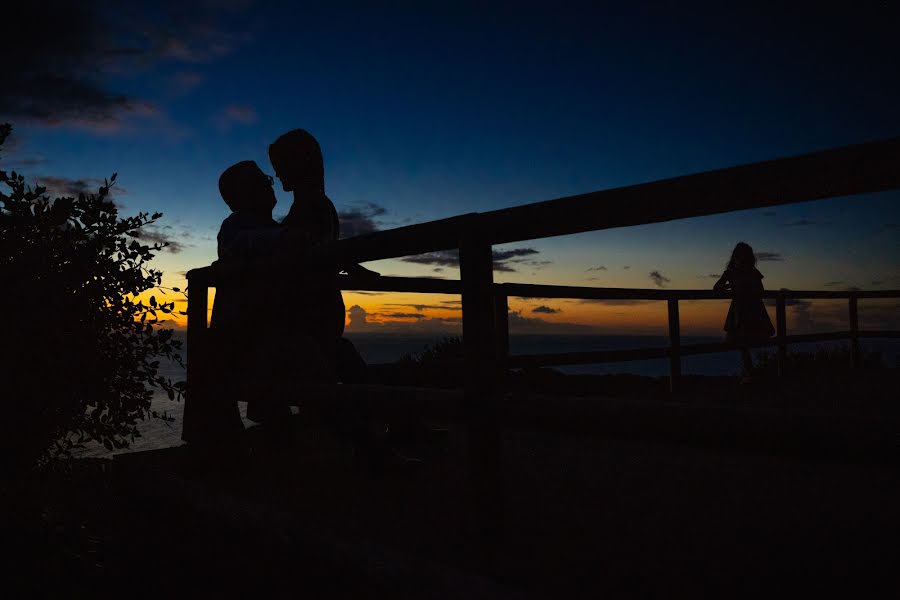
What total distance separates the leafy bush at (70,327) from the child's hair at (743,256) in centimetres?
745

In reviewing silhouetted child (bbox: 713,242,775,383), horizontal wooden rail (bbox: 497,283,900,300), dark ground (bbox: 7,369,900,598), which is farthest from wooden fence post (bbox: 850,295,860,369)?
dark ground (bbox: 7,369,900,598)

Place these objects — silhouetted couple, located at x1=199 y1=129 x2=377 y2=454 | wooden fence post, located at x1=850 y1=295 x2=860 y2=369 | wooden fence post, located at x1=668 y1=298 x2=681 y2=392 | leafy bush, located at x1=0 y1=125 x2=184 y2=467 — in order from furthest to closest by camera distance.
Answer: wooden fence post, located at x1=850 y1=295 x2=860 y2=369 < wooden fence post, located at x1=668 y1=298 x2=681 y2=392 < silhouetted couple, located at x1=199 y1=129 x2=377 y2=454 < leafy bush, located at x1=0 y1=125 x2=184 y2=467

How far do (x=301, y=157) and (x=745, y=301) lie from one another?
22.9ft

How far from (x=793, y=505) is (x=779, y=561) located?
70 centimetres

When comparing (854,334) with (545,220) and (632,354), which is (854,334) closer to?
(632,354)

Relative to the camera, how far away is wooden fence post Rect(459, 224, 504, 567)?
188 cm

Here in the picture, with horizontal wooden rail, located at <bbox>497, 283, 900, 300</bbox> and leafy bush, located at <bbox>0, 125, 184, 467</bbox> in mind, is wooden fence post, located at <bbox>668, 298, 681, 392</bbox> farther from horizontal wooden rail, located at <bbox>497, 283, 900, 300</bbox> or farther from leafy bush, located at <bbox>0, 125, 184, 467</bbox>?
leafy bush, located at <bbox>0, 125, 184, 467</bbox>

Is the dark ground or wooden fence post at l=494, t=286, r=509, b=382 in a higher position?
wooden fence post at l=494, t=286, r=509, b=382

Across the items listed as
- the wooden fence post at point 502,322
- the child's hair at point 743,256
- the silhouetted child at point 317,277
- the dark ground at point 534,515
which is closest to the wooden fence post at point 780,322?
the child's hair at point 743,256

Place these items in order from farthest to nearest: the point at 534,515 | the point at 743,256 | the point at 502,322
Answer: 1. the point at 743,256
2. the point at 502,322
3. the point at 534,515

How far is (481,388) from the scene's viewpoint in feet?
6.26

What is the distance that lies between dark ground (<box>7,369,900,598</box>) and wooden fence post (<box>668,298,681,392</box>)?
3336 mm

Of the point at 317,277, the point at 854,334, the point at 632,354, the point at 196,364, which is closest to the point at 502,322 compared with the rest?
the point at 632,354

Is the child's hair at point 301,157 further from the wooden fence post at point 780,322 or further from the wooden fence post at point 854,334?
the wooden fence post at point 854,334
